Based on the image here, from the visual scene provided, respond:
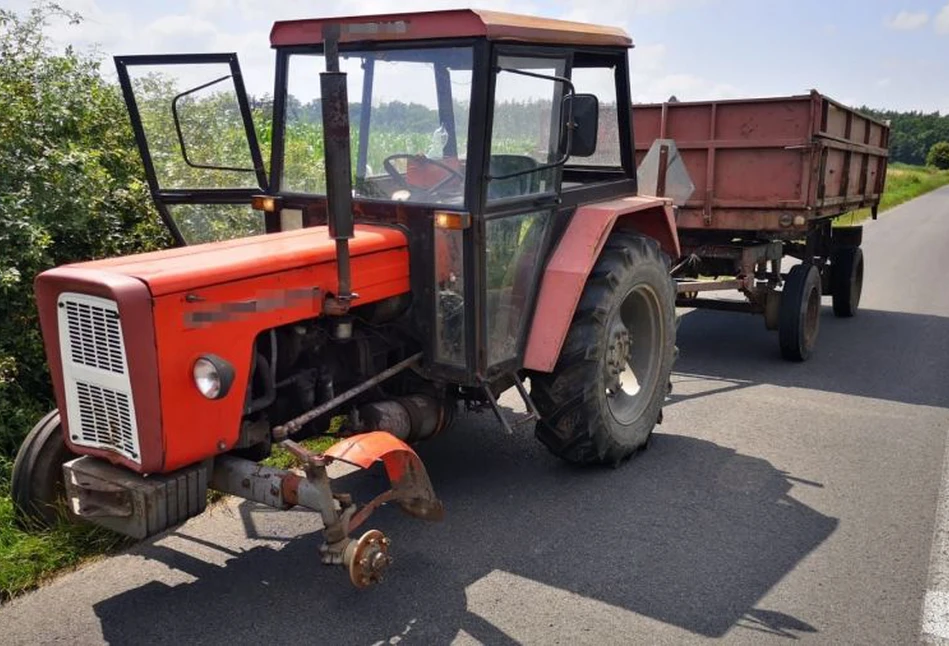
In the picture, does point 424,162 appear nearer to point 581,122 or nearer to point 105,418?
point 581,122

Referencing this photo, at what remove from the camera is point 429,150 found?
4152 millimetres

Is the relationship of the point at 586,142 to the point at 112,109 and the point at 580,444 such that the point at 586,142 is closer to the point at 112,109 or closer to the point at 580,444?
the point at 580,444

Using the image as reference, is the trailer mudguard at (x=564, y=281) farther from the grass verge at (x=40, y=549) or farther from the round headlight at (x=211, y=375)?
the grass verge at (x=40, y=549)

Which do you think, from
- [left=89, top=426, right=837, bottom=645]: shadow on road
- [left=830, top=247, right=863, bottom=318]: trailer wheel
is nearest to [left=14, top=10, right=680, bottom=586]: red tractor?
[left=89, top=426, right=837, bottom=645]: shadow on road

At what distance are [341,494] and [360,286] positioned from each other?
35.7 inches

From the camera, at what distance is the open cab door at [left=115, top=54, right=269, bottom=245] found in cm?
459

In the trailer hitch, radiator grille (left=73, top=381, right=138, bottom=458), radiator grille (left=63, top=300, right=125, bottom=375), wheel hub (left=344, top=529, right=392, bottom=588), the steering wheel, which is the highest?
the steering wheel

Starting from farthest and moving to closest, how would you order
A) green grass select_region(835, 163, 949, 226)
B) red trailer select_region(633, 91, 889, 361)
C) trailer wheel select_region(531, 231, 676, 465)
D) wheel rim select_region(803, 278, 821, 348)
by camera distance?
green grass select_region(835, 163, 949, 226) → wheel rim select_region(803, 278, 821, 348) → red trailer select_region(633, 91, 889, 361) → trailer wheel select_region(531, 231, 676, 465)

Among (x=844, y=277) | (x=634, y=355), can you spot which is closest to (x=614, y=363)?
(x=634, y=355)

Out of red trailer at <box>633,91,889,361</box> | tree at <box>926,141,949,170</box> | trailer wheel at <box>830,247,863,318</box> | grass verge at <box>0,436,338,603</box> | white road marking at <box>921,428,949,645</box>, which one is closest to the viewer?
white road marking at <box>921,428,949,645</box>

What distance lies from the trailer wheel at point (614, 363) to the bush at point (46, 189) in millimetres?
2765

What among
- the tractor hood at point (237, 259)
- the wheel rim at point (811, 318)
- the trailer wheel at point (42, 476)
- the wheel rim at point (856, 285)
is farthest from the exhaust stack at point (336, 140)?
the wheel rim at point (856, 285)

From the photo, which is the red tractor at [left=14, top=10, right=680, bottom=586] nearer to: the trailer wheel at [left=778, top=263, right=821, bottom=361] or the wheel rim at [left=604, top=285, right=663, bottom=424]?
the wheel rim at [left=604, top=285, right=663, bottom=424]

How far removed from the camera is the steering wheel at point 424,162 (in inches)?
159
